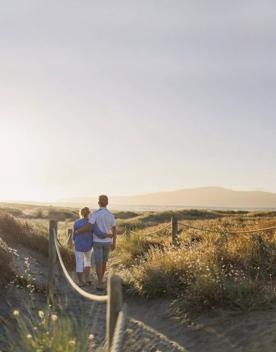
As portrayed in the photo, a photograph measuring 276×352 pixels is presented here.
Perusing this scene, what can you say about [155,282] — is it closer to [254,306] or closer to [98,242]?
[98,242]

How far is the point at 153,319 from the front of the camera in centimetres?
839

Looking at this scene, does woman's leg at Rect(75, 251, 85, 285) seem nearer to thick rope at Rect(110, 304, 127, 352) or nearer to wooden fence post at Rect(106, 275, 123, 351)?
wooden fence post at Rect(106, 275, 123, 351)

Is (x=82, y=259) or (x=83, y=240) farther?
(x=82, y=259)

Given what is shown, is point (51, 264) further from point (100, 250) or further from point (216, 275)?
point (216, 275)

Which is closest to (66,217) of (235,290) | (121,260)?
(121,260)

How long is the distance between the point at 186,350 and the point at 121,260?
675 cm

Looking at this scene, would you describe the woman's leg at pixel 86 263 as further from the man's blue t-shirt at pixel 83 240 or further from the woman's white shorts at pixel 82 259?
the man's blue t-shirt at pixel 83 240

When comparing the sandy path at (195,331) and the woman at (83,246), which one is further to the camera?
the woman at (83,246)

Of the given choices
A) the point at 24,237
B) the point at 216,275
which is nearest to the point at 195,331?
the point at 216,275

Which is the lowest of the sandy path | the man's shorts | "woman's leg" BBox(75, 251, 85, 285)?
the sandy path

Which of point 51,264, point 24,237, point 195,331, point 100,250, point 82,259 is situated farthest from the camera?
point 24,237

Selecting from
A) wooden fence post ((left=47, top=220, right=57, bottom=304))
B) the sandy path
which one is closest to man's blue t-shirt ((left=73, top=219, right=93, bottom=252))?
wooden fence post ((left=47, top=220, right=57, bottom=304))

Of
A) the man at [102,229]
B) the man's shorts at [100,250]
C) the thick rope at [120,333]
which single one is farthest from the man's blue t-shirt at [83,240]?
the thick rope at [120,333]

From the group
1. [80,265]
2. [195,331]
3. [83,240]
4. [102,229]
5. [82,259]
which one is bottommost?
[195,331]
